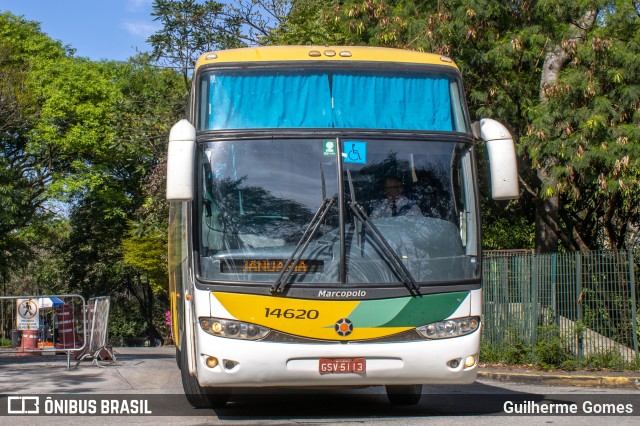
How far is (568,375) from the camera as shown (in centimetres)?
1432

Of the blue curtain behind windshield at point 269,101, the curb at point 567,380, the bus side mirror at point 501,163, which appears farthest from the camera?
the curb at point 567,380

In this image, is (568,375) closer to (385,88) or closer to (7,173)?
(385,88)

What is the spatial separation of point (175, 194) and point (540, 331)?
9604mm

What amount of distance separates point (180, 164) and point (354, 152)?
1666 millimetres

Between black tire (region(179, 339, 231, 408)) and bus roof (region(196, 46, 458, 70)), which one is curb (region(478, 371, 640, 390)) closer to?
black tire (region(179, 339, 231, 408))

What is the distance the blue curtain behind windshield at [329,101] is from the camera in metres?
8.81

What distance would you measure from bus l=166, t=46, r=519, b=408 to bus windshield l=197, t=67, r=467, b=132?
1cm

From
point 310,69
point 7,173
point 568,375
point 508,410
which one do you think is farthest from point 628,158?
point 7,173

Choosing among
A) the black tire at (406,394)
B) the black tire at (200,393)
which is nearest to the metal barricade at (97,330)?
the black tire at (200,393)

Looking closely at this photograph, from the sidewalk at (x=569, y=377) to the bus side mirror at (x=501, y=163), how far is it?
21.1 feet

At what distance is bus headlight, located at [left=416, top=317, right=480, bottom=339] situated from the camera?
8.38 meters

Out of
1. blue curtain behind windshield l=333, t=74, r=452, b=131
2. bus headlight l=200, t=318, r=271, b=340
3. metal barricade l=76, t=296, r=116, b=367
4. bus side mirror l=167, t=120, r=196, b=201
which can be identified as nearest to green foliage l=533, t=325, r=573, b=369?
blue curtain behind windshield l=333, t=74, r=452, b=131

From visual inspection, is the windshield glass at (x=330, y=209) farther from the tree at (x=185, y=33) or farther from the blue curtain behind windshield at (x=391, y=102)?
the tree at (x=185, y=33)

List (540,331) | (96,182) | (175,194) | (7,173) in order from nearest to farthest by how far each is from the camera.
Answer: (175,194) < (540,331) < (7,173) < (96,182)
